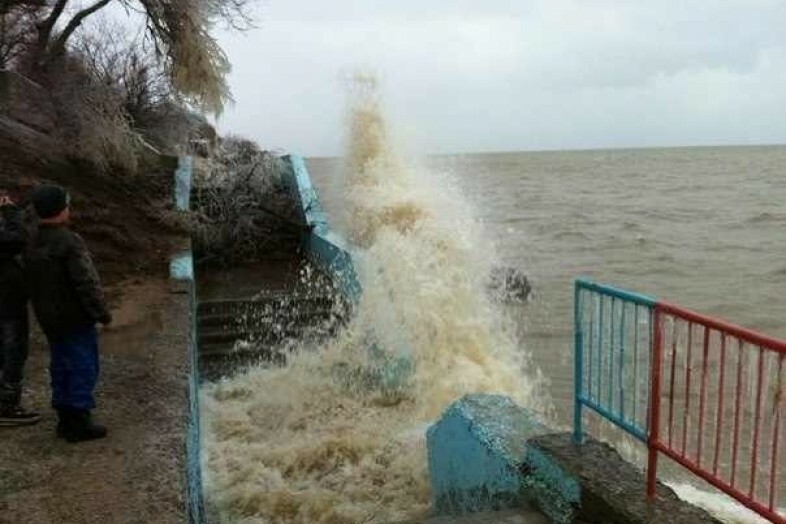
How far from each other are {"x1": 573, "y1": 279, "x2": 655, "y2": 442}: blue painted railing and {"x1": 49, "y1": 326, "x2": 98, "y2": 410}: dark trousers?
2.94 meters

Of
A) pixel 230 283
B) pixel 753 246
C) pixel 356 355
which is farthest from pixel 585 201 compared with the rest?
pixel 356 355

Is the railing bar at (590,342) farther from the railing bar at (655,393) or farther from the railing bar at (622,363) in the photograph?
the railing bar at (655,393)

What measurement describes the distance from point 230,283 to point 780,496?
27.6 ft

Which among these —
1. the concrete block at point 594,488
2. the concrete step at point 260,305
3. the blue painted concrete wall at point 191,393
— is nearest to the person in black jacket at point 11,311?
the blue painted concrete wall at point 191,393

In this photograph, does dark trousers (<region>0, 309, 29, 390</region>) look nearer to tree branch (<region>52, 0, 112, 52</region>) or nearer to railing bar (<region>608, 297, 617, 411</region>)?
railing bar (<region>608, 297, 617, 411</region>)

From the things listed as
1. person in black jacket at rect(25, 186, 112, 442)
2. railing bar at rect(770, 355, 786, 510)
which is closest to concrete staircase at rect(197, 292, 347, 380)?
person in black jacket at rect(25, 186, 112, 442)

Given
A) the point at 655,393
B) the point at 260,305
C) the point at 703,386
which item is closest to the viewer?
the point at 703,386

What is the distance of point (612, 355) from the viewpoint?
4.33 m

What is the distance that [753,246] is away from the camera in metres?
18.6

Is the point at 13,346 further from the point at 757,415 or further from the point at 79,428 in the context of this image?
the point at 757,415

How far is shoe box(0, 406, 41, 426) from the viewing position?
521cm

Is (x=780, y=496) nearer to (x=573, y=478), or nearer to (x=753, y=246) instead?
(x=573, y=478)

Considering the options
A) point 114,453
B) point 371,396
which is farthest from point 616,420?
point 371,396

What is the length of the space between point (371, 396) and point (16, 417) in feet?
12.5
